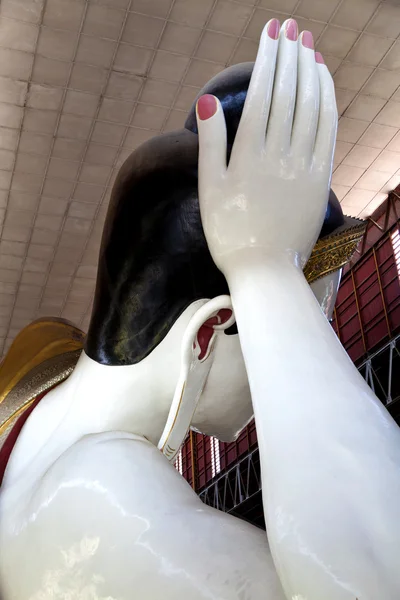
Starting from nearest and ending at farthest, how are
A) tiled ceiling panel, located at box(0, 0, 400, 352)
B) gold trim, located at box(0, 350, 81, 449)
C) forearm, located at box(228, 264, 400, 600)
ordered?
forearm, located at box(228, 264, 400, 600) → gold trim, located at box(0, 350, 81, 449) → tiled ceiling panel, located at box(0, 0, 400, 352)

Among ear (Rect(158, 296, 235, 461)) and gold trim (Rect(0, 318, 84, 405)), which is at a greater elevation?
ear (Rect(158, 296, 235, 461))

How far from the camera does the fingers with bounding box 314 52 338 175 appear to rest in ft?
4.41

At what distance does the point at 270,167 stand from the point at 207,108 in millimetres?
176

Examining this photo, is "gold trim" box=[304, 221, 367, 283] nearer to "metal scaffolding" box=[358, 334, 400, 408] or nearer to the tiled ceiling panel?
the tiled ceiling panel

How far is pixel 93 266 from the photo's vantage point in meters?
9.30

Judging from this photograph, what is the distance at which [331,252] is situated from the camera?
1515 mm

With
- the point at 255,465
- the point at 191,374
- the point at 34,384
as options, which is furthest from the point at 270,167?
the point at 255,465

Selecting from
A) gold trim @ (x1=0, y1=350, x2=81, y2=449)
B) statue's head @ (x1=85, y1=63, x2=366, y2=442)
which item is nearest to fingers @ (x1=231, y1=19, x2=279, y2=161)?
statue's head @ (x1=85, y1=63, x2=366, y2=442)

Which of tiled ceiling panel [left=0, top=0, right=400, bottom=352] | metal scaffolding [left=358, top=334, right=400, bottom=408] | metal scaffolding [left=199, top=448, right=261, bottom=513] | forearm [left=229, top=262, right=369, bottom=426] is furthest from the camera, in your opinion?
metal scaffolding [left=199, top=448, right=261, bottom=513]

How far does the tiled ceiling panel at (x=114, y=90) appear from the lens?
6391 millimetres

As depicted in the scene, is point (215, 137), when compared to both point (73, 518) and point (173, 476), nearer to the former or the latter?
point (173, 476)

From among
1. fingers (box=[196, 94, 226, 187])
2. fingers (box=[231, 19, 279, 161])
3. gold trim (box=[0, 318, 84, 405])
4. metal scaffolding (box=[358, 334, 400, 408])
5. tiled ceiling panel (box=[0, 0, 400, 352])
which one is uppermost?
fingers (box=[231, 19, 279, 161])

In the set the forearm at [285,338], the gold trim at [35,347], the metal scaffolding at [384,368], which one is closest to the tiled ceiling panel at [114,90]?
the metal scaffolding at [384,368]

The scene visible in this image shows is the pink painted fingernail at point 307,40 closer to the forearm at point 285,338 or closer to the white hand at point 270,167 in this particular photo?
the white hand at point 270,167
